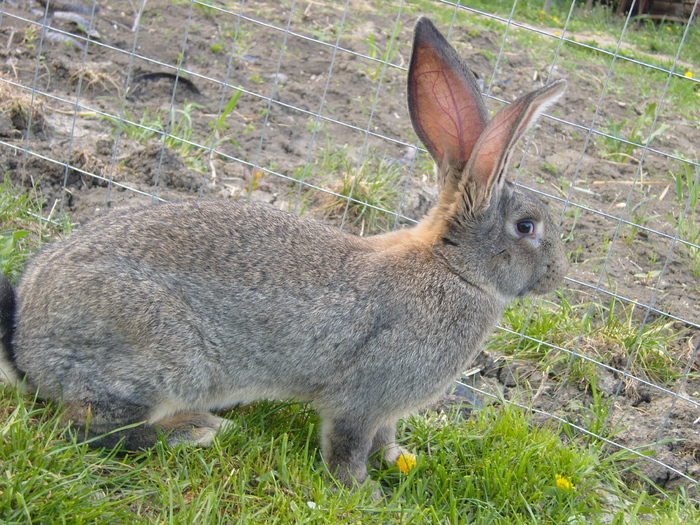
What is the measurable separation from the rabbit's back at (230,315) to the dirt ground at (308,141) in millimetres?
1144

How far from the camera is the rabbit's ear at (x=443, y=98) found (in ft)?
10.5

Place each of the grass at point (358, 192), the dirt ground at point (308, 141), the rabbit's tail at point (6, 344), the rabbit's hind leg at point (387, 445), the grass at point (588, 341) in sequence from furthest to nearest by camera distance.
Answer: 1. the grass at point (358, 192)
2. the dirt ground at point (308, 141)
3. the grass at point (588, 341)
4. the rabbit's hind leg at point (387, 445)
5. the rabbit's tail at point (6, 344)

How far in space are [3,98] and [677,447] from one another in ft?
16.1

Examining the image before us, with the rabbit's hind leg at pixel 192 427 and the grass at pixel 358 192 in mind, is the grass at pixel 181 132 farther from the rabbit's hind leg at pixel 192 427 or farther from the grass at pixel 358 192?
the rabbit's hind leg at pixel 192 427

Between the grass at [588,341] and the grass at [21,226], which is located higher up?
the grass at [588,341]

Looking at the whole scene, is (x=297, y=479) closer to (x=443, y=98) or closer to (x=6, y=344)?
(x=6, y=344)

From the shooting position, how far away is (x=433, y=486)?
11.0ft

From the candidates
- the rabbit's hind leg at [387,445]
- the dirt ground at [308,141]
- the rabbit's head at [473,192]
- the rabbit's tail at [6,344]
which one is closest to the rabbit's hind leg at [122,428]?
the rabbit's tail at [6,344]

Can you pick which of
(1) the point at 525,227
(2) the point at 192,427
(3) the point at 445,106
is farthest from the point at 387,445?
(3) the point at 445,106

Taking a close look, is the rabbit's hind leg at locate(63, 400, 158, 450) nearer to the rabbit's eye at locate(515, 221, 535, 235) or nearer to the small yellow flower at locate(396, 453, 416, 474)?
the small yellow flower at locate(396, 453, 416, 474)

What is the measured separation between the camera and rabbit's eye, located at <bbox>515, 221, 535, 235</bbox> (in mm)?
3467

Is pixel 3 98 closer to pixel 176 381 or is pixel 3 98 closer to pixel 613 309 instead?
pixel 176 381

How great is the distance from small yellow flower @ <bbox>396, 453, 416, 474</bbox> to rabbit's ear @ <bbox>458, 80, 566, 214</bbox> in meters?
1.20

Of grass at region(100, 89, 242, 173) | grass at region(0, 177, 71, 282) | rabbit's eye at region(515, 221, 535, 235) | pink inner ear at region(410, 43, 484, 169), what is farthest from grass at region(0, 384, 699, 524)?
grass at region(100, 89, 242, 173)
